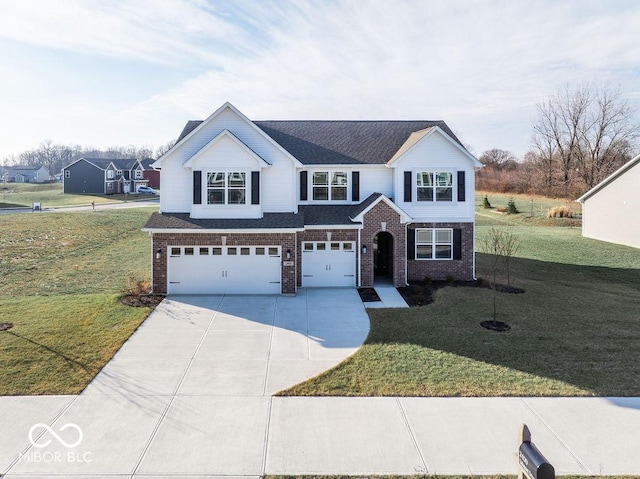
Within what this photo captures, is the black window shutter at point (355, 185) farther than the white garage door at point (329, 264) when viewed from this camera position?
Yes

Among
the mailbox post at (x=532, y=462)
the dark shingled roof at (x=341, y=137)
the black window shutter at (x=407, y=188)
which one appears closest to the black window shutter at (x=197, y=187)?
the dark shingled roof at (x=341, y=137)

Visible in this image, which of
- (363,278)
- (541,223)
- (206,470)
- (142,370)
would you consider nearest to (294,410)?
(206,470)

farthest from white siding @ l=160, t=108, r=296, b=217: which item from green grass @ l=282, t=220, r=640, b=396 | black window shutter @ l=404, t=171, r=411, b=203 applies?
green grass @ l=282, t=220, r=640, b=396

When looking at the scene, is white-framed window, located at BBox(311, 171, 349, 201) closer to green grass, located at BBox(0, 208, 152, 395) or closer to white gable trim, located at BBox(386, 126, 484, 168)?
white gable trim, located at BBox(386, 126, 484, 168)

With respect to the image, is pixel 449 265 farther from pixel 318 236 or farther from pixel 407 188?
pixel 318 236

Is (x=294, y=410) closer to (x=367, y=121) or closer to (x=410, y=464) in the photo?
(x=410, y=464)

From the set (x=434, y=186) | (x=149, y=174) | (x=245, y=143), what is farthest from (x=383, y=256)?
(x=149, y=174)

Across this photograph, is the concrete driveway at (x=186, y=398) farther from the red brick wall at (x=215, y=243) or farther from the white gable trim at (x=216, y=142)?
the white gable trim at (x=216, y=142)
